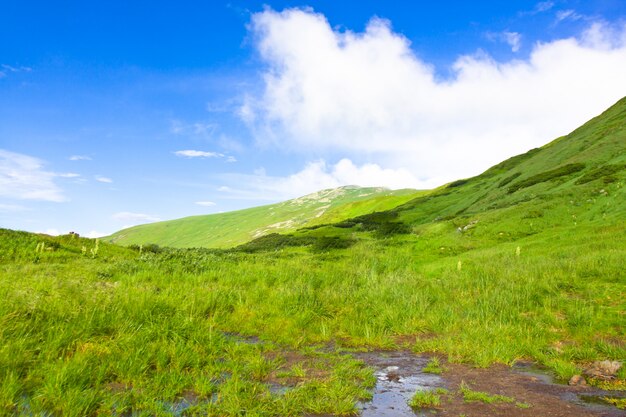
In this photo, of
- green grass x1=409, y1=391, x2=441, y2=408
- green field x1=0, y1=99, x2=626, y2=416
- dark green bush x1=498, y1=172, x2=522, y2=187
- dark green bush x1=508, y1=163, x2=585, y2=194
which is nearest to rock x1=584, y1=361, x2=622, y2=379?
green field x1=0, y1=99, x2=626, y2=416

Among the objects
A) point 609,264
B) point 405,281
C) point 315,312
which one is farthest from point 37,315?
point 609,264

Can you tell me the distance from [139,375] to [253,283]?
31.2 feet

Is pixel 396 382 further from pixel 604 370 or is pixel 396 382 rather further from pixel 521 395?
pixel 604 370

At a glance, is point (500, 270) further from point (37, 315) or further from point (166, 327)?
point (37, 315)

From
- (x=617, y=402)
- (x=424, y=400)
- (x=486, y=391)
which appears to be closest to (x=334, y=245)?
(x=486, y=391)

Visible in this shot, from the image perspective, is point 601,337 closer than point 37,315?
No

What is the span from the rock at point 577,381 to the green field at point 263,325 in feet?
1.31

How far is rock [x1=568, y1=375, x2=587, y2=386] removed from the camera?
835cm

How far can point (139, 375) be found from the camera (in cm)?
775

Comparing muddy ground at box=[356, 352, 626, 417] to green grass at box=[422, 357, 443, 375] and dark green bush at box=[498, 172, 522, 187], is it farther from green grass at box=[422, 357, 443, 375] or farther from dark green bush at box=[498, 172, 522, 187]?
dark green bush at box=[498, 172, 522, 187]

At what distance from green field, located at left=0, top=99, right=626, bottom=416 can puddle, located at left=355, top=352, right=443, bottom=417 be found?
0.36 meters

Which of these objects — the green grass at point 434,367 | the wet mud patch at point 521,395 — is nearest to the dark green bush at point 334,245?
the green grass at point 434,367

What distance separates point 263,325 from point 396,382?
5.00 m

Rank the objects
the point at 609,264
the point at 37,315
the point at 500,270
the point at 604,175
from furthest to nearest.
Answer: the point at 604,175 → the point at 500,270 → the point at 609,264 → the point at 37,315
